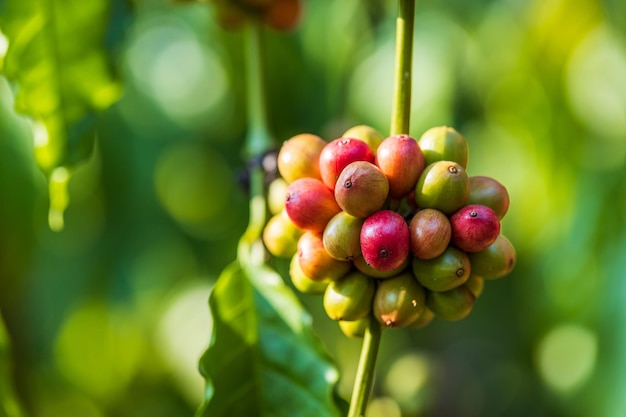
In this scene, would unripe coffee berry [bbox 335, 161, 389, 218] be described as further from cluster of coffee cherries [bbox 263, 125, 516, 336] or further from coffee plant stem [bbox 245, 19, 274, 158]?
→ coffee plant stem [bbox 245, 19, 274, 158]

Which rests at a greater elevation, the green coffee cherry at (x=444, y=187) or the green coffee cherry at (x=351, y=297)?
the green coffee cherry at (x=444, y=187)

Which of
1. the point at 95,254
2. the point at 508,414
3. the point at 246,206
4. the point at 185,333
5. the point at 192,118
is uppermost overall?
the point at 192,118

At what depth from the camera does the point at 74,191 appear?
6.30 feet

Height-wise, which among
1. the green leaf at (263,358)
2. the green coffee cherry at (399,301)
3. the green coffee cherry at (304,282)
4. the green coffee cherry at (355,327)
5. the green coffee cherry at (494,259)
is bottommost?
the green leaf at (263,358)

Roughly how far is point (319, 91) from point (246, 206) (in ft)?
1.05

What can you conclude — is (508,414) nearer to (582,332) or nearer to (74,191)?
(582,332)

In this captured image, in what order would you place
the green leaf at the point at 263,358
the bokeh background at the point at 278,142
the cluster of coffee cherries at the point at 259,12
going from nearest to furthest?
the green leaf at the point at 263,358 < the cluster of coffee cherries at the point at 259,12 < the bokeh background at the point at 278,142

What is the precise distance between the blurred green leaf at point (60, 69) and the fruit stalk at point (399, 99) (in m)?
0.55

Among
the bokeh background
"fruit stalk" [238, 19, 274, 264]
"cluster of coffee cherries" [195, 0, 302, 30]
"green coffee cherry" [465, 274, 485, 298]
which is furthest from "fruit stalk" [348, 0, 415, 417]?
the bokeh background

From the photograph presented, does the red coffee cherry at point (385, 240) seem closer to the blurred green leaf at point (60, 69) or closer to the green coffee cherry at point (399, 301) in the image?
the green coffee cherry at point (399, 301)

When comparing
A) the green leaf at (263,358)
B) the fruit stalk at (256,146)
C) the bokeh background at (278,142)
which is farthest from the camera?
the bokeh background at (278,142)

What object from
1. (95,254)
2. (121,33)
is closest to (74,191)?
(95,254)

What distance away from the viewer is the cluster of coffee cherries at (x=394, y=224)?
2.41 feet

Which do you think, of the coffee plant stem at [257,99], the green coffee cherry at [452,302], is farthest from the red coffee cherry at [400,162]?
the coffee plant stem at [257,99]
